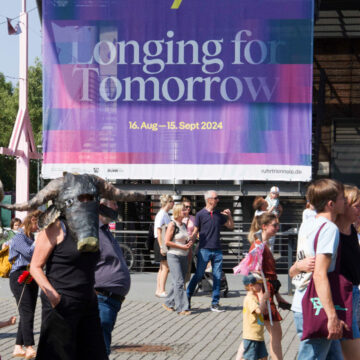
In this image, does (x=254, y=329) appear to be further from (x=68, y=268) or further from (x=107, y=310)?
(x=68, y=268)

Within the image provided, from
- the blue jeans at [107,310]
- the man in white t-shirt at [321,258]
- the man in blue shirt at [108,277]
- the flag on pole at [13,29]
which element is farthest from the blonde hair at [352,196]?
the flag on pole at [13,29]

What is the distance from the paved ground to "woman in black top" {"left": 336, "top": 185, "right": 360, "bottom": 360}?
3.23 meters

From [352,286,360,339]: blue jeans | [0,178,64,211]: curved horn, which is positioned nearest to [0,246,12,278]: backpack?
[0,178,64,211]: curved horn

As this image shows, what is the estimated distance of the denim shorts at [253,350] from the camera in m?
7.79

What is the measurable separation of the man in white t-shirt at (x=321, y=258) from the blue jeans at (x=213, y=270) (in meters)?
7.22

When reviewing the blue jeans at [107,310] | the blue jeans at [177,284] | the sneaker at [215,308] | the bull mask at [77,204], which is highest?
the bull mask at [77,204]

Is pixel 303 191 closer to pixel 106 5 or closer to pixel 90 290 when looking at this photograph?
pixel 106 5

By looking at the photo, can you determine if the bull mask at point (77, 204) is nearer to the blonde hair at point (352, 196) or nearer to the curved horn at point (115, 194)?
the curved horn at point (115, 194)

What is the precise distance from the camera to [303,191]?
21.9 m

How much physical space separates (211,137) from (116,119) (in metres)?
2.36

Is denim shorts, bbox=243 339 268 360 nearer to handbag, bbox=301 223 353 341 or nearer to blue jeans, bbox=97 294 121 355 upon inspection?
blue jeans, bbox=97 294 121 355

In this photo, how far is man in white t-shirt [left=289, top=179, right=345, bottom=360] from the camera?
5422 mm

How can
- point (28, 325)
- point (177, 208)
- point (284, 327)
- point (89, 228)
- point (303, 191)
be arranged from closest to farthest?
point (89, 228), point (28, 325), point (284, 327), point (177, 208), point (303, 191)


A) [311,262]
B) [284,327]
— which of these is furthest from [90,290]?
[284,327]
